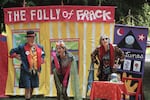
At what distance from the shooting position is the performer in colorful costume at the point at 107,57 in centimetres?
898

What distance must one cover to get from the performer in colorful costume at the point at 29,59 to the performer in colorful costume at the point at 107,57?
132cm

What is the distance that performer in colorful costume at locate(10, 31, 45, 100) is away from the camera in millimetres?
9500

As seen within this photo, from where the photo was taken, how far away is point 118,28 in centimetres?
1043

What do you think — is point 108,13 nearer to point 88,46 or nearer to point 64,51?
point 88,46

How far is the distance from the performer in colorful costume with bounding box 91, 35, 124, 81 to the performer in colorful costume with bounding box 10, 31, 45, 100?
1319 millimetres

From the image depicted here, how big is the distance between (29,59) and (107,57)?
1.82 m

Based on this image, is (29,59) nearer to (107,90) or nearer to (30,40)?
(30,40)

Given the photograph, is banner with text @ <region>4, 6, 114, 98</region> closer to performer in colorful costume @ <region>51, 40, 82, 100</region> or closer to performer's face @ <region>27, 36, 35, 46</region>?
performer's face @ <region>27, 36, 35, 46</region>

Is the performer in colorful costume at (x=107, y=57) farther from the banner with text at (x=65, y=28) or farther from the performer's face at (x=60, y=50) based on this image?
the banner with text at (x=65, y=28)

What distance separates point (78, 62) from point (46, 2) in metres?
3.06

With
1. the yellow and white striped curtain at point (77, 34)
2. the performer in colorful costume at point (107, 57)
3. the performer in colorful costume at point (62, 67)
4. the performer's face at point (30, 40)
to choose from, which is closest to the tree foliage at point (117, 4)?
the yellow and white striped curtain at point (77, 34)

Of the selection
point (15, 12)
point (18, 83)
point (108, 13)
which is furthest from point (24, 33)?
point (108, 13)

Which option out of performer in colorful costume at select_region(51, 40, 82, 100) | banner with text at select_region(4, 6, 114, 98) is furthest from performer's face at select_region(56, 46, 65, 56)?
banner with text at select_region(4, 6, 114, 98)

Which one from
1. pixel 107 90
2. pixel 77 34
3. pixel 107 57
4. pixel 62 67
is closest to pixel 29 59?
pixel 62 67
